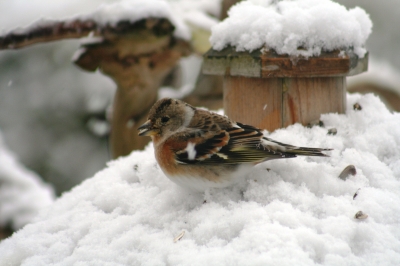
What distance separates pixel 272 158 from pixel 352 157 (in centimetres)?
52

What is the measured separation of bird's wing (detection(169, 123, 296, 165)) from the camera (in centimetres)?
254

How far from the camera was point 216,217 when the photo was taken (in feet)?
7.51

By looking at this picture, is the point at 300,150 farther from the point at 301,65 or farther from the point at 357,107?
the point at 357,107

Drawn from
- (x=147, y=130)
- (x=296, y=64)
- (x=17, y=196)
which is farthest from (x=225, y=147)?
(x=17, y=196)

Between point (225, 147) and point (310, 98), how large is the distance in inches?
29.9

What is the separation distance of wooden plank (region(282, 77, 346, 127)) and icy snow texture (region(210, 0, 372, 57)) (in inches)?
9.0

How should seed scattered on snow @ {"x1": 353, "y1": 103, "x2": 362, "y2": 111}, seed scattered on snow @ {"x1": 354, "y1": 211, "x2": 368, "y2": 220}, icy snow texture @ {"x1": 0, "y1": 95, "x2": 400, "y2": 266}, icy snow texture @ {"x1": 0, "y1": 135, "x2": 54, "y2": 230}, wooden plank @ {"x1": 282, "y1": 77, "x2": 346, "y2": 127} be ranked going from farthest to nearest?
icy snow texture @ {"x1": 0, "y1": 135, "x2": 54, "y2": 230} < seed scattered on snow @ {"x1": 353, "y1": 103, "x2": 362, "y2": 111} < wooden plank @ {"x1": 282, "y1": 77, "x2": 346, "y2": 127} < seed scattered on snow @ {"x1": 354, "y1": 211, "x2": 368, "y2": 220} < icy snow texture @ {"x1": 0, "y1": 95, "x2": 400, "y2": 266}

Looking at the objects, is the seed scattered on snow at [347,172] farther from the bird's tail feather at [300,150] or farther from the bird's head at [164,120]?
the bird's head at [164,120]

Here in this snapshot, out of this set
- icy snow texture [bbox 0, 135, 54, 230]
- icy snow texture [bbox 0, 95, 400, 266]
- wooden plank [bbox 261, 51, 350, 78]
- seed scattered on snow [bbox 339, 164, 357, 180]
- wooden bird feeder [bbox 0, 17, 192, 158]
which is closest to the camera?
icy snow texture [bbox 0, 95, 400, 266]

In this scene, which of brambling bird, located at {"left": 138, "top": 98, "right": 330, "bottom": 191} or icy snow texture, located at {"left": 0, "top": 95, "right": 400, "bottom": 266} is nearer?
icy snow texture, located at {"left": 0, "top": 95, "right": 400, "bottom": 266}

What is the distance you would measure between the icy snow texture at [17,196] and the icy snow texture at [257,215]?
1789mm

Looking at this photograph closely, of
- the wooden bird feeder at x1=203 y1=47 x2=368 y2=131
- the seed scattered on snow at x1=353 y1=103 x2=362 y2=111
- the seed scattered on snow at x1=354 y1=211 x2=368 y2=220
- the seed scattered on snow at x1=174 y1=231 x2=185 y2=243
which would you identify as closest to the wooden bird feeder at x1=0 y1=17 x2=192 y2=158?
the wooden bird feeder at x1=203 y1=47 x2=368 y2=131

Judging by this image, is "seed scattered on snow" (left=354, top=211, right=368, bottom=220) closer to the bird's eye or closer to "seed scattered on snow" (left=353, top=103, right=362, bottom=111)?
"seed scattered on snow" (left=353, top=103, right=362, bottom=111)

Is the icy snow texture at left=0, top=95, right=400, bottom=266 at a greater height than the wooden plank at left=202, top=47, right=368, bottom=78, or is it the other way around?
the wooden plank at left=202, top=47, right=368, bottom=78
